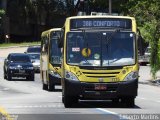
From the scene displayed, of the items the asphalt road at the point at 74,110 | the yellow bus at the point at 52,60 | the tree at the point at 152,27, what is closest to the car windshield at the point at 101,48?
the asphalt road at the point at 74,110

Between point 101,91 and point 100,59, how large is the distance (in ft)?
3.50

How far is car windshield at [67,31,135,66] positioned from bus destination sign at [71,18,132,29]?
31 cm

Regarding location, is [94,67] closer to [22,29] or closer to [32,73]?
[32,73]

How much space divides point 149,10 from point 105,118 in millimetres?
23942

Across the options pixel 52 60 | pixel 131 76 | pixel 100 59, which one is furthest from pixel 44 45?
pixel 131 76

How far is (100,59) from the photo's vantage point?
21.2m

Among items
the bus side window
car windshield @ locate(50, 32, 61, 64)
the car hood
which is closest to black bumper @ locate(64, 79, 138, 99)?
car windshield @ locate(50, 32, 61, 64)

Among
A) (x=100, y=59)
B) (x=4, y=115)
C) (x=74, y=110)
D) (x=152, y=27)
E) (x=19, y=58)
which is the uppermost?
(x=152, y=27)

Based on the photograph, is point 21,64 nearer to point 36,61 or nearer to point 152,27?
point 152,27

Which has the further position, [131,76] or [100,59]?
[100,59]

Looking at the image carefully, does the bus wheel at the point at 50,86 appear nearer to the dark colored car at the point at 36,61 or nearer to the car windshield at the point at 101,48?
the car windshield at the point at 101,48

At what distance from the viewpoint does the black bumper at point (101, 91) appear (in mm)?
20719

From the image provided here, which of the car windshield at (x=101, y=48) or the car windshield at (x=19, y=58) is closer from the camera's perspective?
the car windshield at (x=101, y=48)

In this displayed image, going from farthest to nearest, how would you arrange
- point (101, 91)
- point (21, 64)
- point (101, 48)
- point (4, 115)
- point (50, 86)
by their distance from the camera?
point (21, 64)
point (50, 86)
point (101, 48)
point (101, 91)
point (4, 115)
